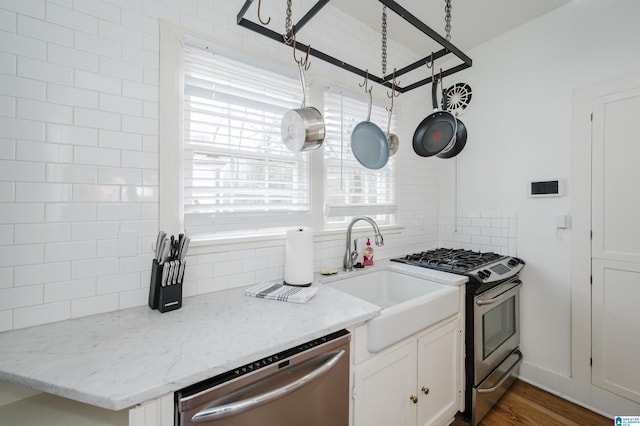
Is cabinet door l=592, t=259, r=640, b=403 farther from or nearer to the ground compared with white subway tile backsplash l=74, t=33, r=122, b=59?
nearer to the ground

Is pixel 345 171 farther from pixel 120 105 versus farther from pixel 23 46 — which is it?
pixel 23 46

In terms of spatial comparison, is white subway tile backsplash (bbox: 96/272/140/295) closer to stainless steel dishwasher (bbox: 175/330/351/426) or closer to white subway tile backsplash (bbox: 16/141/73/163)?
white subway tile backsplash (bbox: 16/141/73/163)

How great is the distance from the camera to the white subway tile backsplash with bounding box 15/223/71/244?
39.6 inches

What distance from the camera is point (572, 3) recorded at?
1.95m

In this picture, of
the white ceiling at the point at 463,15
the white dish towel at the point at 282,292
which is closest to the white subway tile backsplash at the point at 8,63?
the white dish towel at the point at 282,292

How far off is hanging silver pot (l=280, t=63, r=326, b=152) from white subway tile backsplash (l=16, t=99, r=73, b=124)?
954mm

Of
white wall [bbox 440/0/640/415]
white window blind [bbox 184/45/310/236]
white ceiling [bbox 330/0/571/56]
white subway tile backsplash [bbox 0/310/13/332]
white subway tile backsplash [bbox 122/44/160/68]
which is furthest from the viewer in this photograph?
white ceiling [bbox 330/0/571/56]

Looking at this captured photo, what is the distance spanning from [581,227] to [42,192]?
122 inches

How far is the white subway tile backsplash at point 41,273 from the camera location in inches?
39.4

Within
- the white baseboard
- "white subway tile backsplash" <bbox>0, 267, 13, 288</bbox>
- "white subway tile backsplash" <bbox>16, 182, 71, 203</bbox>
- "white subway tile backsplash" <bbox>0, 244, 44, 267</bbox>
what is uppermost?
"white subway tile backsplash" <bbox>16, 182, 71, 203</bbox>

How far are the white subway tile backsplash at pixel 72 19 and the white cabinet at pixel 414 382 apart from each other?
6.00 ft

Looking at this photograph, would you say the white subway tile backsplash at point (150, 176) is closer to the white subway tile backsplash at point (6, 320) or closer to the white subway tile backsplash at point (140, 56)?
the white subway tile backsplash at point (140, 56)

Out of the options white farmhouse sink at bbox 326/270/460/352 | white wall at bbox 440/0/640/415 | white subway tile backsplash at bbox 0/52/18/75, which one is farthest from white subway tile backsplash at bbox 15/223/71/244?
white wall at bbox 440/0/640/415

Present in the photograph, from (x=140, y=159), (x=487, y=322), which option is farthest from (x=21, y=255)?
(x=487, y=322)
